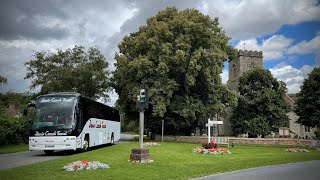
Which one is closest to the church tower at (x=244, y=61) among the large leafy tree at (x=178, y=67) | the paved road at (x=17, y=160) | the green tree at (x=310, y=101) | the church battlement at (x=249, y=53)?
the church battlement at (x=249, y=53)

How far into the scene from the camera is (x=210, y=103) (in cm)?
4403

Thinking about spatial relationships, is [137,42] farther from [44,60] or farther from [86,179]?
[86,179]

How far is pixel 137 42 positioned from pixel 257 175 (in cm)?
3145

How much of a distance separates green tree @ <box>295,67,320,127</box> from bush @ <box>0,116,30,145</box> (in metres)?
33.6

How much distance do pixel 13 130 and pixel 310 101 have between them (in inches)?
1398

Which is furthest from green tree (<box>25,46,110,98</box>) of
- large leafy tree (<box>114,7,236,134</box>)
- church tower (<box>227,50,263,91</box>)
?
church tower (<box>227,50,263,91</box>)

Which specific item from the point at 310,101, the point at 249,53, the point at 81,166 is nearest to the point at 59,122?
the point at 81,166

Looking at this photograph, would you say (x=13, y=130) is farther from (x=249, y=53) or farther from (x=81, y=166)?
(x=249, y=53)

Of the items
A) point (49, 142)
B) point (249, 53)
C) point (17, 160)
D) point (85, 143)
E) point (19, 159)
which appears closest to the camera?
point (17, 160)

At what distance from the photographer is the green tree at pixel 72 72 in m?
47.6

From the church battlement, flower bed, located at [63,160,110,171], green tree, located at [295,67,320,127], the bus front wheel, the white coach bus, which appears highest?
the church battlement

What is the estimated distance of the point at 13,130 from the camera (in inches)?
1203

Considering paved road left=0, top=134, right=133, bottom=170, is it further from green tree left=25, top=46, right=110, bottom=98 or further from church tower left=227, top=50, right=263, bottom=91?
church tower left=227, top=50, right=263, bottom=91

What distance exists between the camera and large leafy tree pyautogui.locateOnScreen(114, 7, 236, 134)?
1581 inches
